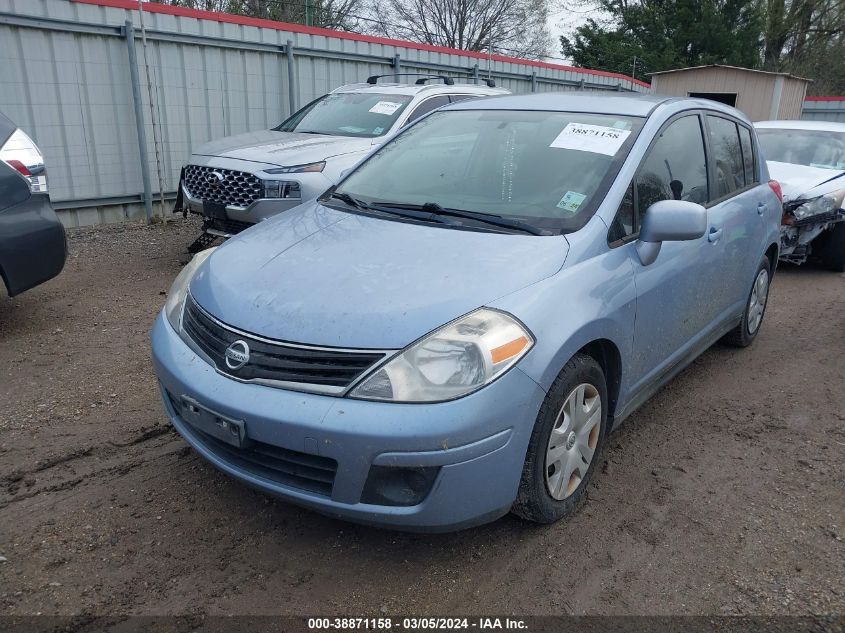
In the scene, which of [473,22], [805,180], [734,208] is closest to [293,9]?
[473,22]

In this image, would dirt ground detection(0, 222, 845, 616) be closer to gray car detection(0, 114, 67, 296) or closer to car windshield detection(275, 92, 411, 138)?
gray car detection(0, 114, 67, 296)

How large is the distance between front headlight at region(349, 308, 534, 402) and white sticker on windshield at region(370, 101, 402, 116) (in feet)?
17.4

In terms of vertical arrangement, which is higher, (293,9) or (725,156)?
(293,9)

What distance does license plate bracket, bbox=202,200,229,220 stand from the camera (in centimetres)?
611

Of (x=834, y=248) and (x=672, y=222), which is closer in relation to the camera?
(x=672, y=222)

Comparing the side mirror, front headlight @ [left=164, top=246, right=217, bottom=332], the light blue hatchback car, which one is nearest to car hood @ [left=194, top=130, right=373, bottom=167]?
the light blue hatchback car

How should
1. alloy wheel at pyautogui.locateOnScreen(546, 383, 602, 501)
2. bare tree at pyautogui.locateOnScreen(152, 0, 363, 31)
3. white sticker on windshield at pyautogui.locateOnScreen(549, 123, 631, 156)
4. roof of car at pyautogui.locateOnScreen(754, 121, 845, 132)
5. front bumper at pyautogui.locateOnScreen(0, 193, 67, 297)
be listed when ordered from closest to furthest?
alloy wheel at pyautogui.locateOnScreen(546, 383, 602, 501)
white sticker on windshield at pyautogui.locateOnScreen(549, 123, 631, 156)
front bumper at pyautogui.locateOnScreen(0, 193, 67, 297)
roof of car at pyautogui.locateOnScreen(754, 121, 845, 132)
bare tree at pyautogui.locateOnScreen(152, 0, 363, 31)

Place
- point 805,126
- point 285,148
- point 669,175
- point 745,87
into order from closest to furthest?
point 669,175, point 285,148, point 805,126, point 745,87

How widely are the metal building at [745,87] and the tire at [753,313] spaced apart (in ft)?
44.4

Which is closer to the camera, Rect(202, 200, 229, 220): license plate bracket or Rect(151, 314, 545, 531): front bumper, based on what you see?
Rect(151, 314, 545, 531): front bumper

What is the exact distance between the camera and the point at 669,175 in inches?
139

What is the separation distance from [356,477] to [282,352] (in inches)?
19.9

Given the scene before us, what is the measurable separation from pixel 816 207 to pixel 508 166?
4.98m

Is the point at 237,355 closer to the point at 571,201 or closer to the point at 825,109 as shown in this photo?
the point at 571,201
